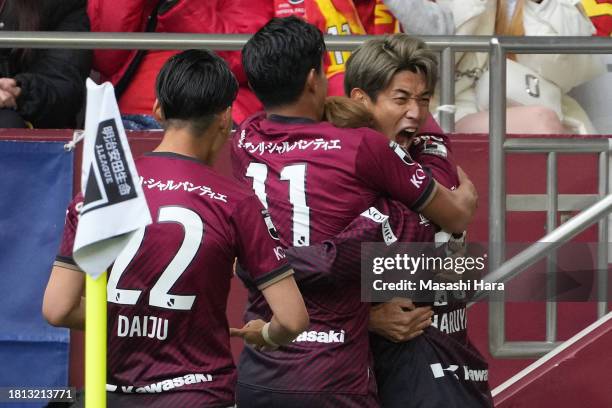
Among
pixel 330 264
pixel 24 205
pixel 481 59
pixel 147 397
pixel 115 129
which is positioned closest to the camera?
pixel 115 129

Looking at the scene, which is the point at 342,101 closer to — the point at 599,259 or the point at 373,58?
the point at 373,58

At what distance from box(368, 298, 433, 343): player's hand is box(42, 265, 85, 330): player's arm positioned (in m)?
1.08

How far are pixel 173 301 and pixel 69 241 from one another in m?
0.34

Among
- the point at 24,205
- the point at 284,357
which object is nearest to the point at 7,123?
the point at 24,205

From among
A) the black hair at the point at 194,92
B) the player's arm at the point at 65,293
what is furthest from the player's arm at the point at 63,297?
the black hair at the point at 194,92

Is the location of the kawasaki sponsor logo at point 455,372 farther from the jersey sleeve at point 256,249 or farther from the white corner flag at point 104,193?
the white corner flag at point 104,193

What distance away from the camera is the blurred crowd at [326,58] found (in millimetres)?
6328

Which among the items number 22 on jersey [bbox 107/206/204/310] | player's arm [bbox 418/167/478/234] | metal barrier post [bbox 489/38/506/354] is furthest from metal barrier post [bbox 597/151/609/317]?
number 22 on jersey [bbox 107/206/204/310]

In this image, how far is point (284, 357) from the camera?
3.76m

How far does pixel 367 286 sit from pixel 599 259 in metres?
2.12

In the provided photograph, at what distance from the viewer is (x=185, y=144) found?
3.53m

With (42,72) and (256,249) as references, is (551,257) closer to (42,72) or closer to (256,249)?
(256,249)

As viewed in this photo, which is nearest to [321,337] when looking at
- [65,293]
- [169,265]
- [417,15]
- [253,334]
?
[253,334]

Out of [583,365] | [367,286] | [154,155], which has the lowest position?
[583,365]
